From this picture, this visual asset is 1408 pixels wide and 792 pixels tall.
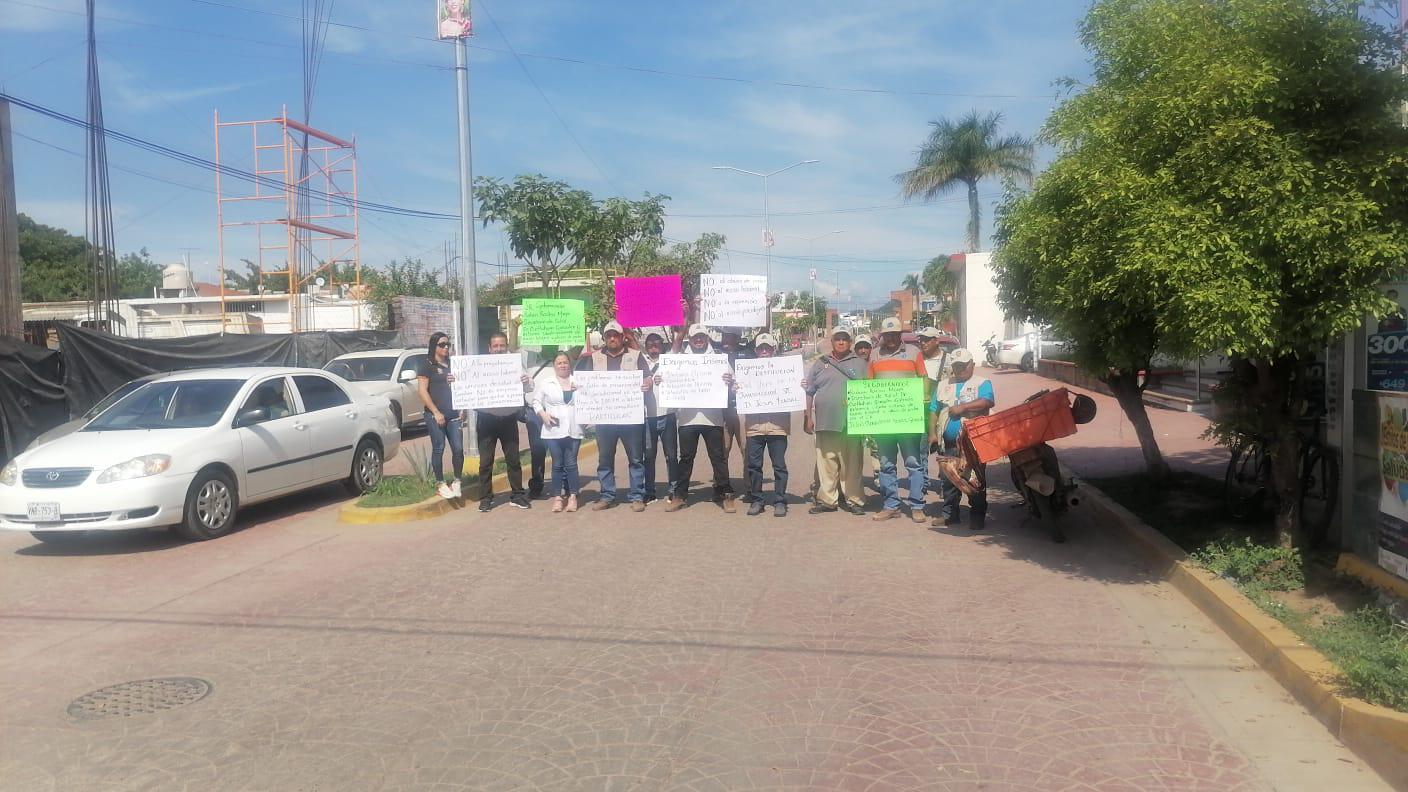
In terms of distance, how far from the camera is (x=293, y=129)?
34.2 m

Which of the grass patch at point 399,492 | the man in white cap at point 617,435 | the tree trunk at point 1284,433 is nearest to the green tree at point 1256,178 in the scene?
the tree trunk at point 1284,433

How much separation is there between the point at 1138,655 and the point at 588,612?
3397 millimetres

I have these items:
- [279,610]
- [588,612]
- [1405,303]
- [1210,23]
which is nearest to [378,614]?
[279,610]

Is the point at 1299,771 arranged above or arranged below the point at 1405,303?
below

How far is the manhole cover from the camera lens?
5.21 meters

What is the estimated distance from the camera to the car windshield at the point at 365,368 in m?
19.6

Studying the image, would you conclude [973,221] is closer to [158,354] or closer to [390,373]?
[390,373]

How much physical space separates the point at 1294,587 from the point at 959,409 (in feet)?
10.8

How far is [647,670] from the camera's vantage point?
18.6 ft

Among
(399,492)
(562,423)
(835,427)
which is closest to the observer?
(835,427)

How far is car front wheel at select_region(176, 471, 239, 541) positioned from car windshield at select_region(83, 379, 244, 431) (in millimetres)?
630

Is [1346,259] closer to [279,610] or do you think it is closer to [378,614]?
[378,614]

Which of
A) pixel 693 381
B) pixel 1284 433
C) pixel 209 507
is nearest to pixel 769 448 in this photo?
pixel 693 381

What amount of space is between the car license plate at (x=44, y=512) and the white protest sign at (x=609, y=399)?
15.2ft
